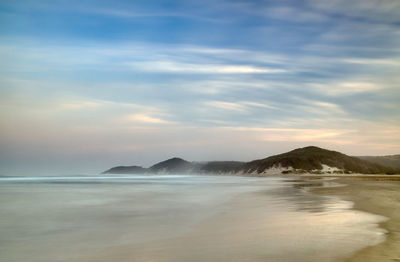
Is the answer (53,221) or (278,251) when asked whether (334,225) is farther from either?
(53,221)

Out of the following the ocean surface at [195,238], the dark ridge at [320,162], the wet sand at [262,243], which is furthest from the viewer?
the dark ridge at [320,162]

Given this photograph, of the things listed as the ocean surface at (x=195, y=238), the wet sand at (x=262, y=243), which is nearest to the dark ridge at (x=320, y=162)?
the ocean surface at (x=195, y=238)

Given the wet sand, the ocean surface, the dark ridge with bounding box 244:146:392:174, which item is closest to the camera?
the wet sand

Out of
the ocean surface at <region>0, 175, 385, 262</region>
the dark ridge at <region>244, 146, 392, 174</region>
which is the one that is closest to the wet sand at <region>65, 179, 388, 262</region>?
the ocean surface at <region>0, 175, 385, 262</region>

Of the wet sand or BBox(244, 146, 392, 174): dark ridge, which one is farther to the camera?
BBox(244, 146, 392, 174): dark ridge

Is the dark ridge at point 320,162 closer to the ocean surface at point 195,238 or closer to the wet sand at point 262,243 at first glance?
the ocean surface at point 195,238

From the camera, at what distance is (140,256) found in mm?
8094

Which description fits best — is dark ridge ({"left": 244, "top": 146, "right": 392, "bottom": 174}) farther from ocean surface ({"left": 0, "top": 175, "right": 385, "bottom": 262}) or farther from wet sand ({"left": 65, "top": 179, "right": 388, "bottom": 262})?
wet sand ({"left": 65, "top": 179, "right": 388, "bottom": 262})

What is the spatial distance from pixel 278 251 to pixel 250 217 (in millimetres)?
6728

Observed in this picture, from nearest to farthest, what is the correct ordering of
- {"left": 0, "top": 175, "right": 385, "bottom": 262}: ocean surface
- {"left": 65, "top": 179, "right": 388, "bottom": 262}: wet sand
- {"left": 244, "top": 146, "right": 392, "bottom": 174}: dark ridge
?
{"left": 65, "top": 179, "right": 388, "bottom": 262}: wet sand < {"left": 0, "top": 175, "right": 385, "bottom": 262}: ocean surface < {"left": 244, "top": 146, "right": 392, "bottom": 174}: dark ridge

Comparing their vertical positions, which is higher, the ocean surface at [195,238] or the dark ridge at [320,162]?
the dark ridge at [320,162]

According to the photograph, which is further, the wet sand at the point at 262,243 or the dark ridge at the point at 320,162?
the dark ridge at the point at 320,162

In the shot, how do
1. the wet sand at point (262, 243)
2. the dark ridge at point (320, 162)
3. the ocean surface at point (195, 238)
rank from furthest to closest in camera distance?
the dark ridge at point (320, 162)
the ocean surface at point (195, 238)
the wet sand at point (262, 243)

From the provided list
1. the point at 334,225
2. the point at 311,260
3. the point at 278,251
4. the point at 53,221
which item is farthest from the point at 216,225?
the point at 53,221
